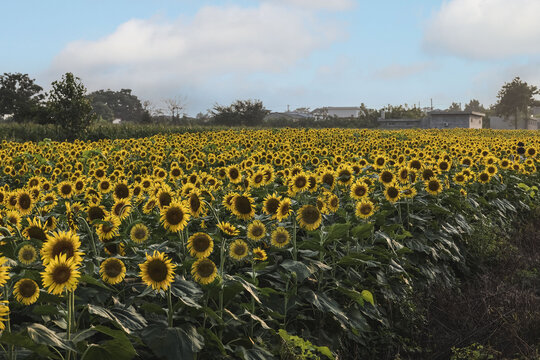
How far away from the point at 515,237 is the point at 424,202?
2822mm

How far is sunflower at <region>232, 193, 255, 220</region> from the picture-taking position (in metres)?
4.17

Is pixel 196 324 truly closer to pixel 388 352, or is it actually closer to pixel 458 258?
pixel 388 352

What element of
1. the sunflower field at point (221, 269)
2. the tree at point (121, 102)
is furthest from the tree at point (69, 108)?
the tree at point (121, 102)

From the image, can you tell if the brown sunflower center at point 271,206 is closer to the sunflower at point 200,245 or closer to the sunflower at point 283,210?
the sunflower at point 283,210

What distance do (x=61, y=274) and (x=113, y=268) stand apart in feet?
2.32

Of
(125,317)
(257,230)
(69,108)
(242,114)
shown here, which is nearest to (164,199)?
(257,230)

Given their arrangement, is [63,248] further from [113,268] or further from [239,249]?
[239,249]

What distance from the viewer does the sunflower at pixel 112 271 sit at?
3137 millimetres

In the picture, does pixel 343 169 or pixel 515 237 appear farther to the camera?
pixel 515 237

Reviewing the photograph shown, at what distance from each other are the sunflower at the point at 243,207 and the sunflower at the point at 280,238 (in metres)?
0.25

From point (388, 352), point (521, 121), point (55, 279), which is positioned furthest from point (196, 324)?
point (521, 121)

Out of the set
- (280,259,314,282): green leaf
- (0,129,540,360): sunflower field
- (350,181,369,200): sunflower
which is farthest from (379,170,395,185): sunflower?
(280,259,314,282): green leaf

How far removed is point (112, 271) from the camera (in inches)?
124

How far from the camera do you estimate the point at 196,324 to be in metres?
3.44
